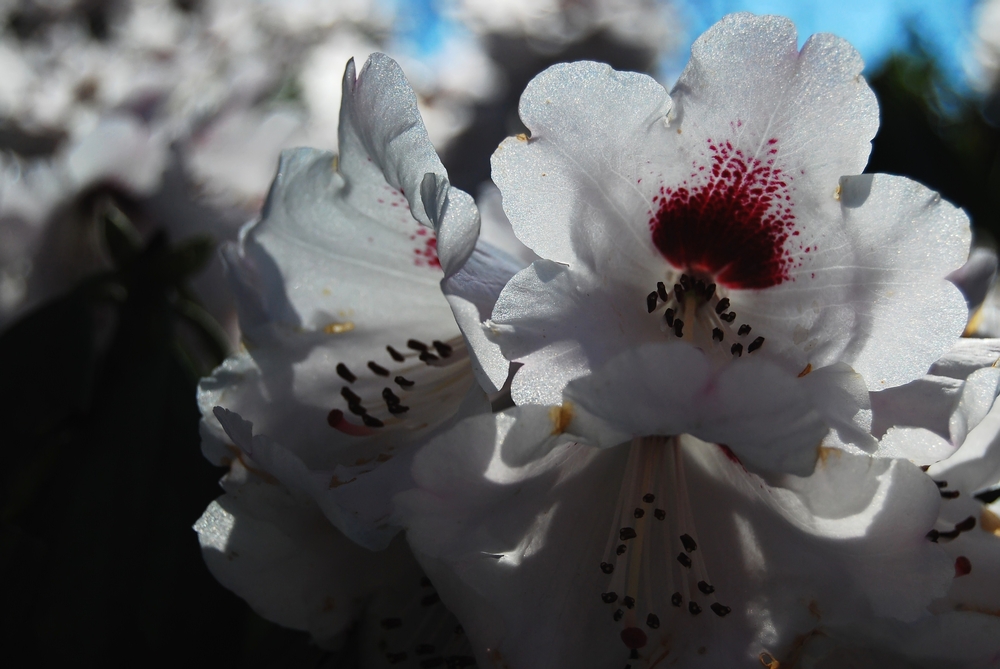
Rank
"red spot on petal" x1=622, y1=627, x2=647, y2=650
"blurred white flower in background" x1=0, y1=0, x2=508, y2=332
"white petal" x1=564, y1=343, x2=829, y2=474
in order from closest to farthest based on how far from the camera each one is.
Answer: "white petal" x1=564, y1=343, x2=829, y2=474 → "red spot on petal" x1=622, y1=627, x2=647, y2=650 → "blurred white flower in background" x1=0, y1=0, x2=508, y2=332

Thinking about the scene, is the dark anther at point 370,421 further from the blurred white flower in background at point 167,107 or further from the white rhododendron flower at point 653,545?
the blurred white flower in background at point 167,107

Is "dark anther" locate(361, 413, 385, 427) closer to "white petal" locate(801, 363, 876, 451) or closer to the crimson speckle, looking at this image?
the crimson speckle

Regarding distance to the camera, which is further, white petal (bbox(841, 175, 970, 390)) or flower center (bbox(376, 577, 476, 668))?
flower center (bbox(376, 577, 476, 668))

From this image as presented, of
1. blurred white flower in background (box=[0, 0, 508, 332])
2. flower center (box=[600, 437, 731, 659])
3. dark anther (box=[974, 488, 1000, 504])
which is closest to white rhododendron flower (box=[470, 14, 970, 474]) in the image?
flower center (box=[600, 437, 731, 659])

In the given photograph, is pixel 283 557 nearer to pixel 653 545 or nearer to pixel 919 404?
pixel 653 545

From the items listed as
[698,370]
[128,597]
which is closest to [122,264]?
[128,597]

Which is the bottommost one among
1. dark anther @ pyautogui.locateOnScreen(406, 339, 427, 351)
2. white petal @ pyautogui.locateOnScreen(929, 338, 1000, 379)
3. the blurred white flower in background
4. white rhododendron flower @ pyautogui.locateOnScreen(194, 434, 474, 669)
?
the blurred white flower in background

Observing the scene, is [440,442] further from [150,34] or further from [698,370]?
[150,34]

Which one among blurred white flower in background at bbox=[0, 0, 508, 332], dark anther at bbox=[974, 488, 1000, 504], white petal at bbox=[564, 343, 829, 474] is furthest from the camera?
blurred white flower in background at bbox=[0, 0, 508, 332]
